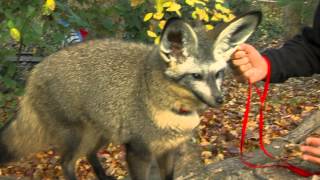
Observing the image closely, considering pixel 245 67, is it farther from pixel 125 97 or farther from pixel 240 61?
pixel 125 97

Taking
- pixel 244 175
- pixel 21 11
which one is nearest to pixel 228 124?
pixel 244 175

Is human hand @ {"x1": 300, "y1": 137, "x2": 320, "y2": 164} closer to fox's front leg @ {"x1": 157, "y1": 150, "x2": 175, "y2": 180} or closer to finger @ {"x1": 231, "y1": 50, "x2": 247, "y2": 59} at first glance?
finger @ {"x1": 231, "y1": 50, "x2": 247, "y2": 59}

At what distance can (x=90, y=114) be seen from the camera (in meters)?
3.71

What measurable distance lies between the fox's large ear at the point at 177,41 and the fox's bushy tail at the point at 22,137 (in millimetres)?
1509

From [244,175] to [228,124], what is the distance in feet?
8.49

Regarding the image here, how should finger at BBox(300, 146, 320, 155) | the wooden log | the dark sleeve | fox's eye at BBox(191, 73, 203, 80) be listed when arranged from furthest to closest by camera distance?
the wooden log
the dark sleeve
fox's eye at BBox(191, 73, 203, 80)
finger at BBox(300, 146, 320, 155)

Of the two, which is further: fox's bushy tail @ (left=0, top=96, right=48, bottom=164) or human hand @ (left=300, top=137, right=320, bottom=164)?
fox's bushy tail @ (left=0, top=96, right=48, bottom=164)

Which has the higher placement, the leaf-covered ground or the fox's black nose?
the fox's black nose

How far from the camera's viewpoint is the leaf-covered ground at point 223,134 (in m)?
5.02

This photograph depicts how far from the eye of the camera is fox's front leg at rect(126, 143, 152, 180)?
347 centimetres

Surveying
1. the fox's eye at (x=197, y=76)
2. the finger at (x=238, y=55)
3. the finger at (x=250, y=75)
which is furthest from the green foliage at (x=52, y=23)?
the finger at (x=250, y=75)

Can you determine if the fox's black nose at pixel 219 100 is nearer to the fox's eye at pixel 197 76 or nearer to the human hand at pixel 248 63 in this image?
the fox's eye at pixel 197 76

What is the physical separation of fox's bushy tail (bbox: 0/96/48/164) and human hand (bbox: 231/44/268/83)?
1814mm

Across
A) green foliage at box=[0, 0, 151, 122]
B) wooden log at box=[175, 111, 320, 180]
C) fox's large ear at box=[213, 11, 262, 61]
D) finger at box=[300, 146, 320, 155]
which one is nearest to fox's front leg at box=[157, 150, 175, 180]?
wooden log at box=[175, 111, 320, 180]
